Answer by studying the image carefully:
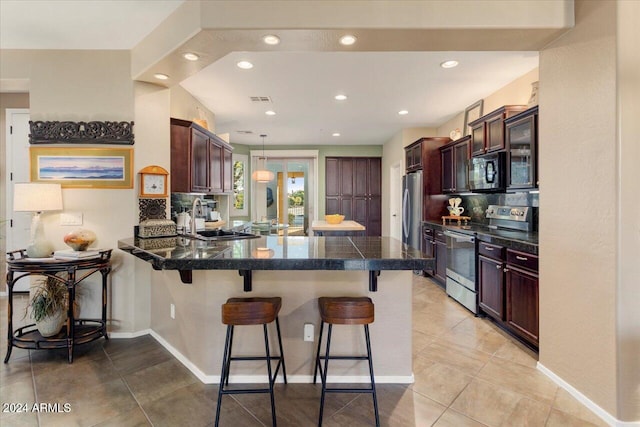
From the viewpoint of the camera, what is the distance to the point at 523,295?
8.82 feet

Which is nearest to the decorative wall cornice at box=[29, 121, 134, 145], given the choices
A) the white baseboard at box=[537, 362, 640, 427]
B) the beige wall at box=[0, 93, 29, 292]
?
the beige wall at box=[0, 93, 29, 292]

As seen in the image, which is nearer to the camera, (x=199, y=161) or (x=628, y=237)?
(x=628, y=237)

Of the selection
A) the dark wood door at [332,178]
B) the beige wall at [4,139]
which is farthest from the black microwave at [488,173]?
the beige wall at [4,139]

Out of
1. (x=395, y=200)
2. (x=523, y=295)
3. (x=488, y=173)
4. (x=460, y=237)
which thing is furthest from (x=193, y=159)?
(x=395, y=200)

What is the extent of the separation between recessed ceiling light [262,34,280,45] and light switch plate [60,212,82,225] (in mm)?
2374

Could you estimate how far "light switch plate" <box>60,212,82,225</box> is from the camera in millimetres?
2881

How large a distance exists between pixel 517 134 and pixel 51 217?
4.65 meters

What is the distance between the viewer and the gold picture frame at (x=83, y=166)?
286 centimetres

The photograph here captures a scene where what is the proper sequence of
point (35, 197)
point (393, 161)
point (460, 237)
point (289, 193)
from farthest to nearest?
point (289, 193), point (393, 161), point (460, 237), point (35, 197)

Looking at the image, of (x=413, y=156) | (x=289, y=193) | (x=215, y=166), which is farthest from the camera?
(x=289, y=193)

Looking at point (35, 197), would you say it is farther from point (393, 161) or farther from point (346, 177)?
point (346, 177)

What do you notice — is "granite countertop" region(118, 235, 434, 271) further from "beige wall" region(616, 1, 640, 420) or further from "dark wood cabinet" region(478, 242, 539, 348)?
"dark wood cabinet" region(478, 242, 539, 348)

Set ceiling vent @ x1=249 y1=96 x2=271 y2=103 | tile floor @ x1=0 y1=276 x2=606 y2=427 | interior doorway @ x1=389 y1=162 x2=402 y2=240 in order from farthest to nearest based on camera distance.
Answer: interior doorway @ x1=389 y1=162 x2=402 y2=240, ceiling vent @ x1=249 y1=96 x2=271 y2=103, tile floor @ x1=0 y1=276 x2=606 y2=427

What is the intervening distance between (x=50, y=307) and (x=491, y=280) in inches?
159
